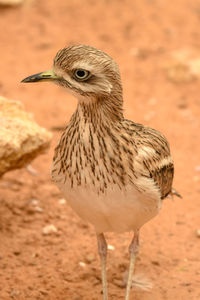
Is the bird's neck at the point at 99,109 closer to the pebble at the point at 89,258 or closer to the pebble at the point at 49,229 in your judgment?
the pebble at the point at 89,258

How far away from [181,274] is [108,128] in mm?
1706

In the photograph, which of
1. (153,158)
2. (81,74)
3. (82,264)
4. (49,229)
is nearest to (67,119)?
(49,229)

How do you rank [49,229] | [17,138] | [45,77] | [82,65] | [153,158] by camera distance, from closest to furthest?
1. [82,65]
2. [45,77]
3. [153,158]
4. [17,138]
5. [49,229]

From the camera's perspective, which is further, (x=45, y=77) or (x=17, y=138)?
(x=17, y=138)

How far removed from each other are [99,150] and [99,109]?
10.8 inches

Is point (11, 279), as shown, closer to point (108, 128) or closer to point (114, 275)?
point (114, 275)

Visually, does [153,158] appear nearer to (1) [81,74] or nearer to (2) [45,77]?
(1) [81,74]

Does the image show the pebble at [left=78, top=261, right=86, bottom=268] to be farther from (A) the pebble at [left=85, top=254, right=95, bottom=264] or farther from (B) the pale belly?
(B) the pale belly

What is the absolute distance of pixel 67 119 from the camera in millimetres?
7055

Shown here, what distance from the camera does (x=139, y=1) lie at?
955 centimetres

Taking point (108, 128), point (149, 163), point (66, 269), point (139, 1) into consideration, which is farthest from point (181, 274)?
point (139, 1)

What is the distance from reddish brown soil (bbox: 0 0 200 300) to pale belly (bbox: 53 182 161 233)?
90 centimetres

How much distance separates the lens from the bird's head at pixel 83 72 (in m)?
3.33

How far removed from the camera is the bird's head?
333 centimetres
